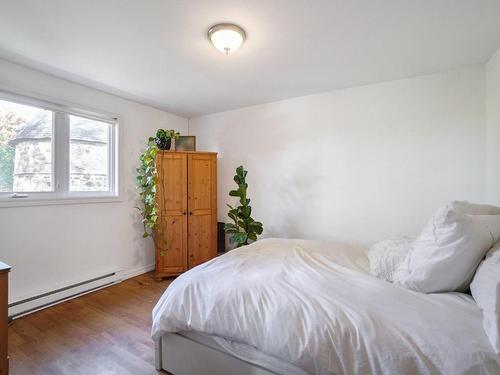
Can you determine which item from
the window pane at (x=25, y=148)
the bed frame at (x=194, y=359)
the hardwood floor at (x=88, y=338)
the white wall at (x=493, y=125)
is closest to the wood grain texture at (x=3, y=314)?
the hardwood floor at (x=88, y=338)

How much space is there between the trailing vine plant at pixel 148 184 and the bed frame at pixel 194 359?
5.93 ft

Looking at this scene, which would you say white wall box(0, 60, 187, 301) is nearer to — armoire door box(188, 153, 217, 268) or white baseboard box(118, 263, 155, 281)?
white baseboard box(118, 263, 155, 281)

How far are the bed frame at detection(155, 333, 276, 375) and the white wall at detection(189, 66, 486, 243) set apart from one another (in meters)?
2.09

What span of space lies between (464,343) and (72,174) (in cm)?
353

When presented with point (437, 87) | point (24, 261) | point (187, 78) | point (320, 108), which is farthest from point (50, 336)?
point (437, 87)

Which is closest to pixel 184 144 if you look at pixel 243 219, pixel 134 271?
pixel 243 219

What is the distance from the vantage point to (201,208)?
11.0 ft

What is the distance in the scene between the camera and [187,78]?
2654 mm

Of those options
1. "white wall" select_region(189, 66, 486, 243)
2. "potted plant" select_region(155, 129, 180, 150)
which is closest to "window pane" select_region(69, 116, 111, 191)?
"potted plant" select_region(155, 129, 180, 150)

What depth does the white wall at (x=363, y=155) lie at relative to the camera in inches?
95.4

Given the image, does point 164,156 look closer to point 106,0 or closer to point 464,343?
point 106,0

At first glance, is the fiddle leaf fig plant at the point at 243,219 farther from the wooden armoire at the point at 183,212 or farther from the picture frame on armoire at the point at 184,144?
the picture frame on armoire at the point at 184,144

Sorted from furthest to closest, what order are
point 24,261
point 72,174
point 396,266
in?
point 72,174 < point 24,261 < point 396,266

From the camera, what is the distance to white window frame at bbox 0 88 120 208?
7.67 ft
